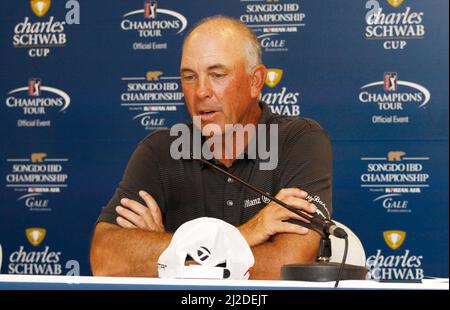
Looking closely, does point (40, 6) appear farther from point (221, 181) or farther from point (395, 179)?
point (395, 179)

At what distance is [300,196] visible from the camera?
307 centimetres

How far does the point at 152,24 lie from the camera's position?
4.54 metres

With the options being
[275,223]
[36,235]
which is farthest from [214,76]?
[36,235]

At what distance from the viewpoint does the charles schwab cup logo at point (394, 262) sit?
4172mm

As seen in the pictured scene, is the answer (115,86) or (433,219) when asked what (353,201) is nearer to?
(433,219)

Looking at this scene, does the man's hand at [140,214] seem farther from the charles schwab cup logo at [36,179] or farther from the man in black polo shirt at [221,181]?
the charles schwab cup logo at [36,179]

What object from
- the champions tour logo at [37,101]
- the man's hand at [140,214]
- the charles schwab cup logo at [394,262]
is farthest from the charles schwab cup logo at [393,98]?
the champions tour logo at [37,101]

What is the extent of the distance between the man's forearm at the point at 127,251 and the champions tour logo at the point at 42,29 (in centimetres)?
177

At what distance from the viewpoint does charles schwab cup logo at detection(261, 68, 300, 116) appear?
438cm

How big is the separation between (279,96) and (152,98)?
76cm

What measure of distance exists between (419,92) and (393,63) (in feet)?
0.72
